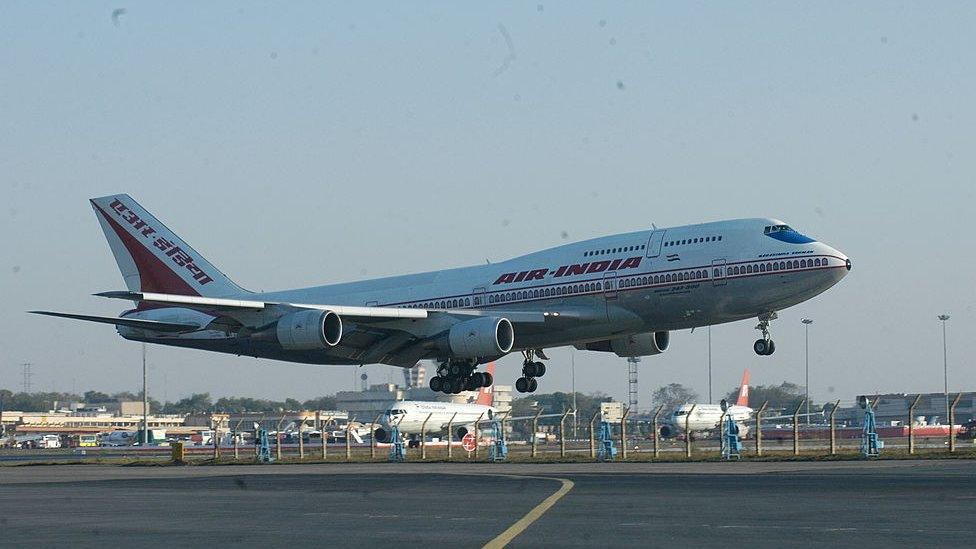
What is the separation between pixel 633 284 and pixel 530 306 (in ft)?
16.1

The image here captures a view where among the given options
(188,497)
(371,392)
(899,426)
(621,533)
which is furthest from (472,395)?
(621,533)

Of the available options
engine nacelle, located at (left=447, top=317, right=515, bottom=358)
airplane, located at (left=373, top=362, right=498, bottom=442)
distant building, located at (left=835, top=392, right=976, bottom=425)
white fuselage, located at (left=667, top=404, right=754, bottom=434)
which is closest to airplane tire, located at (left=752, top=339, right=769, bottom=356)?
engine nacelle, located at (left=447, top=317, right=515, bottom=358)

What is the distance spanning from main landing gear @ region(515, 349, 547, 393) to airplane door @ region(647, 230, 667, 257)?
10050 millimetres

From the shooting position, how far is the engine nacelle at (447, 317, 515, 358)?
51312mm

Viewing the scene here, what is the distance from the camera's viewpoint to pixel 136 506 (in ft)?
82.1

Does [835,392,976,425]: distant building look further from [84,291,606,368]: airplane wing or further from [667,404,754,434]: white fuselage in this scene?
[84,291,606,368]: airplane wing

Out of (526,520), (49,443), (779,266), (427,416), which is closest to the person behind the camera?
(526,520)

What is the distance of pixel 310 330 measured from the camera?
50406 mm

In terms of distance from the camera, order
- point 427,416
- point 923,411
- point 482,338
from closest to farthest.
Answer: point 482,338 → point 427,416 → point 923,411

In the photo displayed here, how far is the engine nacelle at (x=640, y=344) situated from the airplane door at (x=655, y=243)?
783cm

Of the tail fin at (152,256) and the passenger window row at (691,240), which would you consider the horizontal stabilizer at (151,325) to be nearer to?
the tail fin at (152,256)

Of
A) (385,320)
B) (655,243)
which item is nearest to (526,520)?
(655,243)

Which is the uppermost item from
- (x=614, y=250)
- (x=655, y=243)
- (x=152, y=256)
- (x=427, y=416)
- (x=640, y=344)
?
(x=152, y=256)

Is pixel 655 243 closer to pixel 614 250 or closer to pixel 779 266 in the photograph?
pixel 614 250
